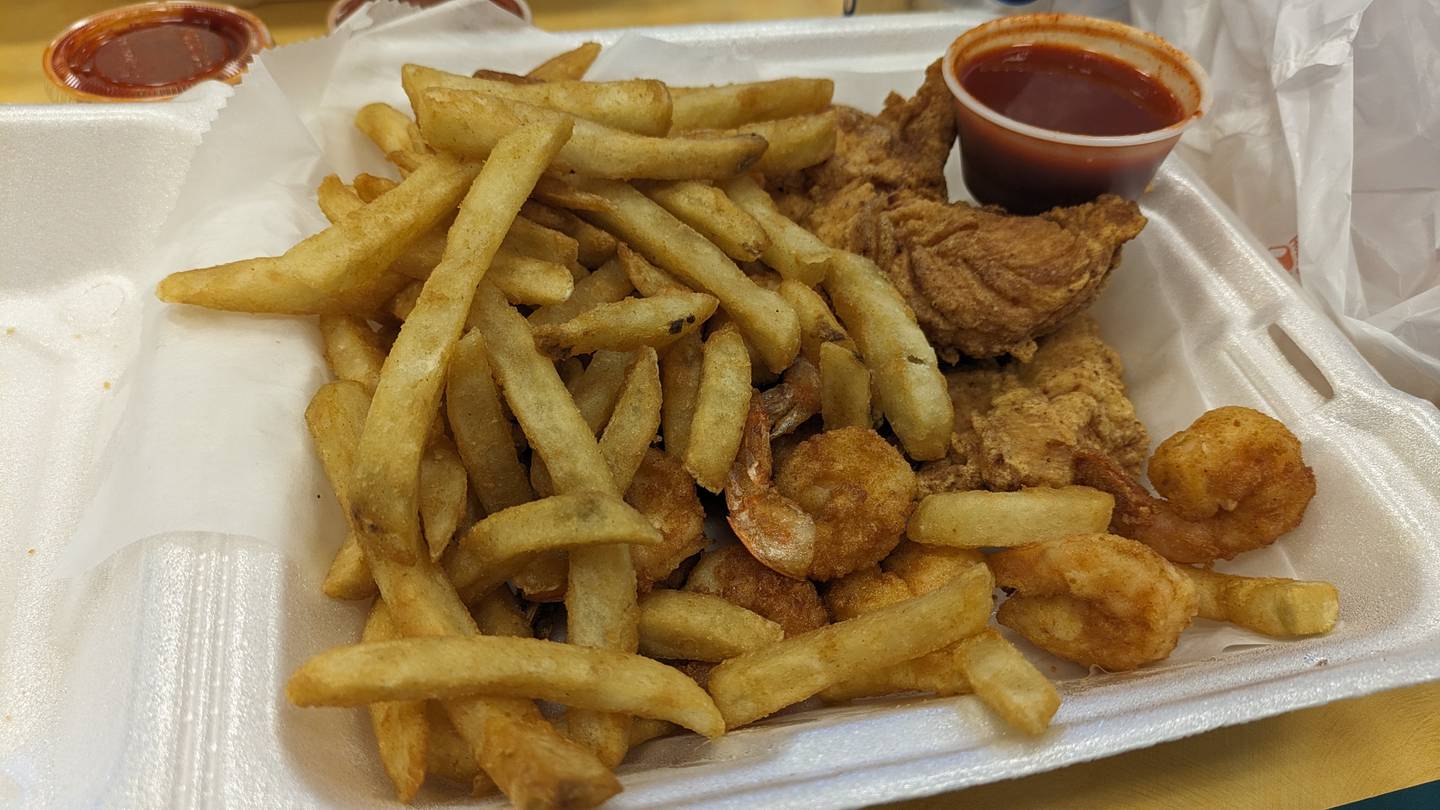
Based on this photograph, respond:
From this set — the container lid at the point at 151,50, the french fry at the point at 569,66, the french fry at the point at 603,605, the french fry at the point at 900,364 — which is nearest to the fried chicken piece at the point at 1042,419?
the french fry at the point at 900,364

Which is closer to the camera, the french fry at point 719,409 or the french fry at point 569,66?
the french fry at point 719,409

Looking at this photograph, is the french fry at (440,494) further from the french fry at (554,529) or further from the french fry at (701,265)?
the french fry at (701,265)

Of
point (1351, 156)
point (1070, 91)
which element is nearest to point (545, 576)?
point (1070, 91)

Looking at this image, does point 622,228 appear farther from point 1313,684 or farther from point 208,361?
point 1313,684

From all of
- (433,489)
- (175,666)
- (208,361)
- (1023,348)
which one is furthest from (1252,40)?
(175,666)

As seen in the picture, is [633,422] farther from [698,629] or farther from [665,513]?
[698,629]

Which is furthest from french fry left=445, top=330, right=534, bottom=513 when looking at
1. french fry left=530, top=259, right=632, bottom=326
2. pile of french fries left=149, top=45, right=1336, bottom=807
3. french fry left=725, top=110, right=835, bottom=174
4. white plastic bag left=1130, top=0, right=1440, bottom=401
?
white plastic bag left=1130, top=0, right=1440, bottom=401
